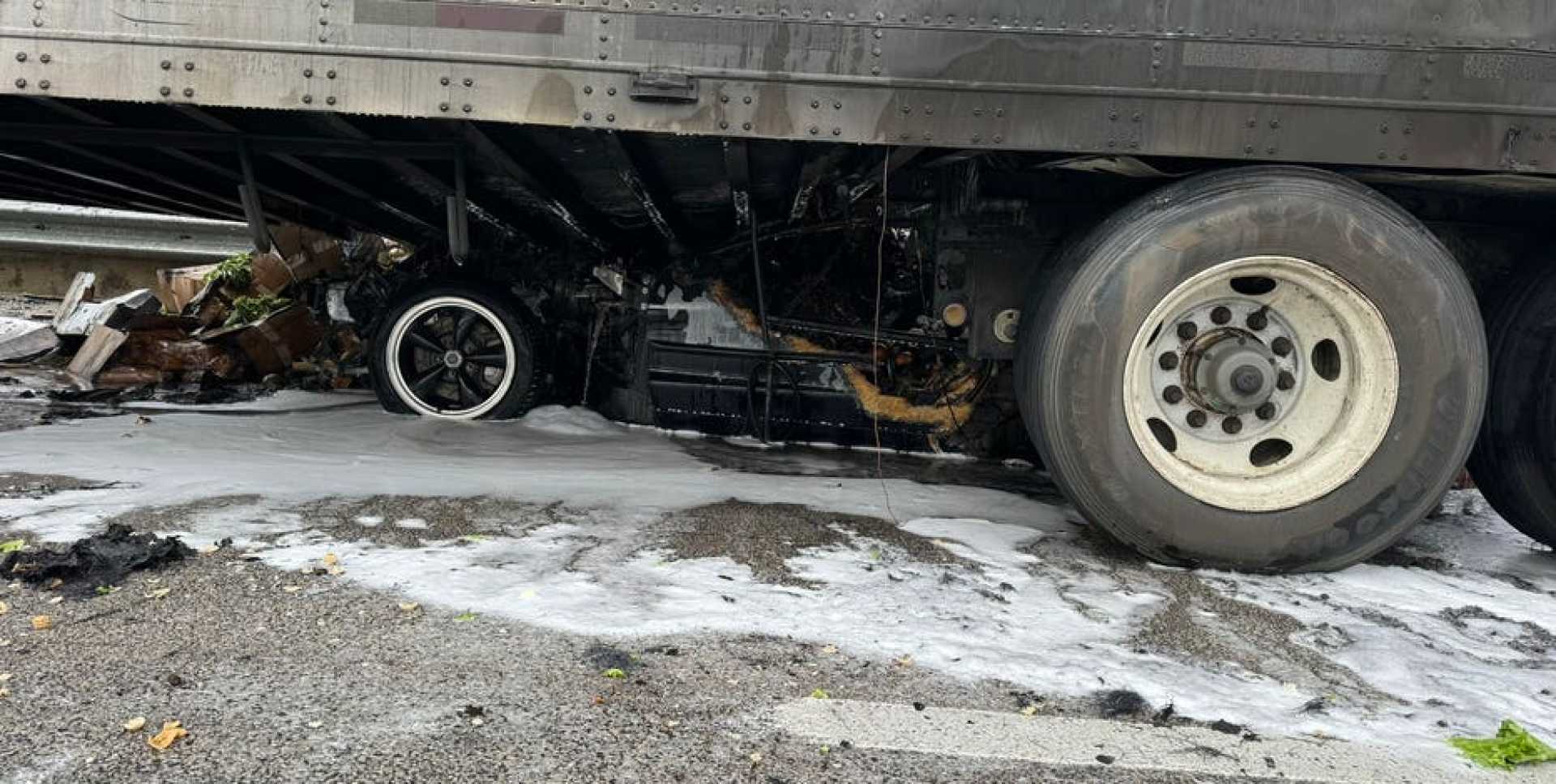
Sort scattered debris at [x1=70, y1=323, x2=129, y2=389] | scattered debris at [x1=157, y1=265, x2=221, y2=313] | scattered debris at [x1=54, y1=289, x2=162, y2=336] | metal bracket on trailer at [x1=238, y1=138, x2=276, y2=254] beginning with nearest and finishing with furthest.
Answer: metal bracket on trailer at [x1=238, y1=138, x2=276, y2=254] < scattered debris at [x1=70, y1=323, x2=129, y2=389] < scattered debris at [x1=54, y1=289, x2=162, y2=336] < scattered debris at [x1=157, y1=265, x2=221, y2=313]

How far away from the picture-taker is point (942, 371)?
4859 millimetres

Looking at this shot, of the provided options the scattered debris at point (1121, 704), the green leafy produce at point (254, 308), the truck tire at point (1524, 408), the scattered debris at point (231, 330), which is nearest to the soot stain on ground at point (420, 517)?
the scattered debris at point (1121, 704)

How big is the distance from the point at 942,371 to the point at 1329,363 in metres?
1.97

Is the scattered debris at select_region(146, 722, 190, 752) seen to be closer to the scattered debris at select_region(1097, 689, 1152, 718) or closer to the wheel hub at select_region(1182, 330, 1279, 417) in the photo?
the scattered debris at select_region(1097, 689, 1152, 718)

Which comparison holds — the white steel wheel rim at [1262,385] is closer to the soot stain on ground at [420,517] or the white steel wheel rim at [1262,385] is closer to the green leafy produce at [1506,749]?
the green leafy produce at [1506,749]

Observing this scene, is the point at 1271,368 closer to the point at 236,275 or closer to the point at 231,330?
the point at 231,330

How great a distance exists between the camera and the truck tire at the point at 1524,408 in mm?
3379

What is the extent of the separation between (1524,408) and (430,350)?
17.7 feet

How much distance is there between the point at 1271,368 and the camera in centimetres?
311

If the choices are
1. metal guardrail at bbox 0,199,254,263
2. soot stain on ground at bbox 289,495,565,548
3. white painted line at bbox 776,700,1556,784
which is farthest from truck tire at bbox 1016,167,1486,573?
metal guardrail at bbox 0,199,254,263

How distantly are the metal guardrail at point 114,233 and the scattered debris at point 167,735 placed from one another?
32.1 feet

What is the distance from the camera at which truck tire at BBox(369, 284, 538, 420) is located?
5.36 m

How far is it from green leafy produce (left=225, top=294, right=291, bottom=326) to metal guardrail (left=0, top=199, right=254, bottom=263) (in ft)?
9.26

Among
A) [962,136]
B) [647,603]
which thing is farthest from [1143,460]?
[647,603]
